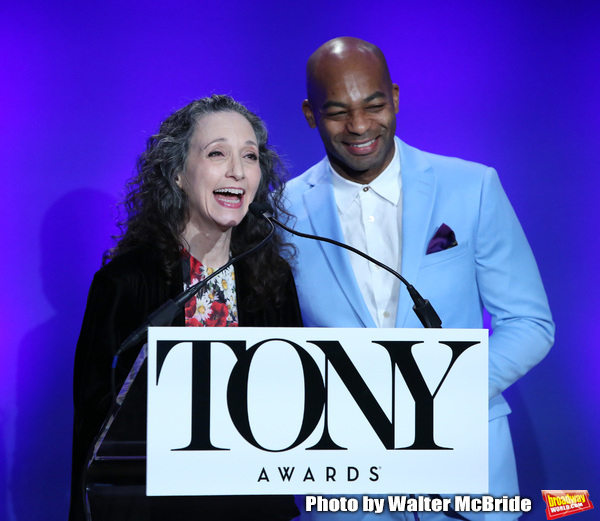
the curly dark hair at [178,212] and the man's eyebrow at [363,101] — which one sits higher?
the man's eyebrow at [363,101]

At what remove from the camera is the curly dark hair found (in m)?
1.92

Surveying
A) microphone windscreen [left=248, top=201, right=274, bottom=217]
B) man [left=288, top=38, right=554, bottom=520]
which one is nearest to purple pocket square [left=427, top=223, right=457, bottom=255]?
man [left=288, top=38, right=554, bottom=520]

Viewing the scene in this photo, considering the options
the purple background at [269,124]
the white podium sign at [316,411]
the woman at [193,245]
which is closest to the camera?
the white podium sign at [316,411]

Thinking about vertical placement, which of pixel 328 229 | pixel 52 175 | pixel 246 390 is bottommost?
pixel 246 390

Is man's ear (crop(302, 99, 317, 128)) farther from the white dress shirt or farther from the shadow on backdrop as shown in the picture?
the shadow on backdrop

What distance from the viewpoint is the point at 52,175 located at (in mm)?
2766

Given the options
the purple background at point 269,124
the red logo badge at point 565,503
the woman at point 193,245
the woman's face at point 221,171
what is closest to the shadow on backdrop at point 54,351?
the purple background at point 269,124

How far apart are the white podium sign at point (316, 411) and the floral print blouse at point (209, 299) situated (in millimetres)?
615

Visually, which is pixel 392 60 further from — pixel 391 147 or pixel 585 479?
pixel 585 479

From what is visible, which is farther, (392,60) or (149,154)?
(392,60)

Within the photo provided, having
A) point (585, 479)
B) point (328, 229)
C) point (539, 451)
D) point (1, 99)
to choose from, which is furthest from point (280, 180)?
point (585, 479)

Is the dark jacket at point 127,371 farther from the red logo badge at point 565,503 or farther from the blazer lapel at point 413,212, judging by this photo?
the red logo badge at point 565,503

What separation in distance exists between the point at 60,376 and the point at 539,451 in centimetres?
182

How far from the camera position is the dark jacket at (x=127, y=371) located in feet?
4.12
